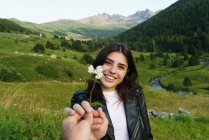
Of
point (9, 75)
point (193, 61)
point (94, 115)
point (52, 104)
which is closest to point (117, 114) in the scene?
point (94, 115)

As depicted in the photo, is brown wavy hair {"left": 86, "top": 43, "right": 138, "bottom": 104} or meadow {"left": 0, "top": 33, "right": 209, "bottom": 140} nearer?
brown wavy hair {"left": 86, "top": 43, "right": 138, "bottom": 104}

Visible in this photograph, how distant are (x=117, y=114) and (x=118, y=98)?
0.24 meters

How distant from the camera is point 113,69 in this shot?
17.4 feet

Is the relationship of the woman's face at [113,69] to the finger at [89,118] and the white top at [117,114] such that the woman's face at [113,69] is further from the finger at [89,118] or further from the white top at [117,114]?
the finger at [89,118]

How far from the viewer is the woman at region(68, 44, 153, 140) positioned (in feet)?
17.7

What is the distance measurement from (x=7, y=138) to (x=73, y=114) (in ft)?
17.8

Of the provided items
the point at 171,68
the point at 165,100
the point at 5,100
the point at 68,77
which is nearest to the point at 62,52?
the point at 171,68

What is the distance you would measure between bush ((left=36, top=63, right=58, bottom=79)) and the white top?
58394 mm

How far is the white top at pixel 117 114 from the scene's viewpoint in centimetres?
558

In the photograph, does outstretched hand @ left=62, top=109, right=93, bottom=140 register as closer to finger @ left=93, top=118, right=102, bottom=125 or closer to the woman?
finger @ left=93, top=118, right=102, bottom=125

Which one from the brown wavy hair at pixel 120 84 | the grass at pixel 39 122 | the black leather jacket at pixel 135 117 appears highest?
the brown wavy hair at pixel 120 84

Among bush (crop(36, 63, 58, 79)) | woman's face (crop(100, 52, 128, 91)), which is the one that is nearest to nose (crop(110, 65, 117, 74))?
woman's face (crop(100, 52, 128, 91))

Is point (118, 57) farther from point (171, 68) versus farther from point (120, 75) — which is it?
point (171, 68)

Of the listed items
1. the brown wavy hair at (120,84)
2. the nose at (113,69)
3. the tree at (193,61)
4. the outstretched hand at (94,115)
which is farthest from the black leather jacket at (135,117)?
the tree at (193,61)
